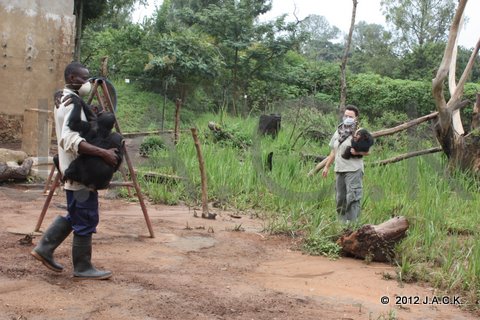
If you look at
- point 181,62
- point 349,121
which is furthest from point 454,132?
point 181,62

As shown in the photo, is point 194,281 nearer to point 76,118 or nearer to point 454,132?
point 76,118

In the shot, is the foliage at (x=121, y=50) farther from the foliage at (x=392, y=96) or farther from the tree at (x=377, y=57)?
the tree at (x=377, y=57)

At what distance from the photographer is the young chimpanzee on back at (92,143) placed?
400cm

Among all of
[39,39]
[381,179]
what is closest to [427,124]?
[381,179]

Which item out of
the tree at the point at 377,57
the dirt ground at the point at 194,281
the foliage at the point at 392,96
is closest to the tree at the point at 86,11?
the foliage at the point at 392,96

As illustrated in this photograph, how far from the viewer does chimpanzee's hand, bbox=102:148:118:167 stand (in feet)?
13.2

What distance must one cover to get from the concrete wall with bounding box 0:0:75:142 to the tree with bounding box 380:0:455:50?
2616cm

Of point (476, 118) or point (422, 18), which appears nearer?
point (476, 118)

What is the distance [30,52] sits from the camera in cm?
1145

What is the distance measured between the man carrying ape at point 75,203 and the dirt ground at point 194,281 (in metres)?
0.14

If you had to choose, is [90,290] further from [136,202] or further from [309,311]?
[136,202]

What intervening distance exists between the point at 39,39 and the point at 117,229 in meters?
7.05

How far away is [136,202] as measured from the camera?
25.4 feet

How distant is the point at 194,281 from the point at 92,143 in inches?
50.7
